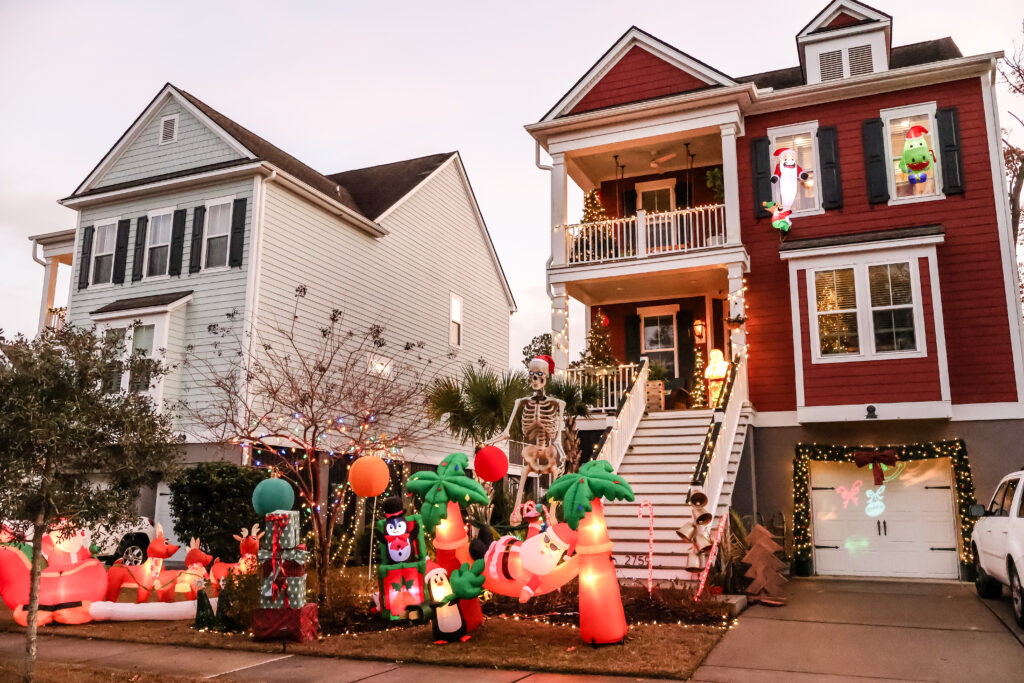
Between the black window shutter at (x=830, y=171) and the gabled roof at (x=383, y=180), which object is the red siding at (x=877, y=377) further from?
the gabled roof at (x=383, y=180)

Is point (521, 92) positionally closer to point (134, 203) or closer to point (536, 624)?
point (134, 203)

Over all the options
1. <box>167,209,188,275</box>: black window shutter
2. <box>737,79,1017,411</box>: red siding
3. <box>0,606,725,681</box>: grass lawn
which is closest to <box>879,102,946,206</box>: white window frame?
<box>737,79,1017,411</box>: red siding

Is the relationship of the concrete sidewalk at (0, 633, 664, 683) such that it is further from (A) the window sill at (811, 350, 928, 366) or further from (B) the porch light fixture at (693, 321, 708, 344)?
(B) the porch light fixture at (693, 321, 708, 344)

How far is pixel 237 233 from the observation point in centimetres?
1723

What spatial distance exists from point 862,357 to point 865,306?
0.93m

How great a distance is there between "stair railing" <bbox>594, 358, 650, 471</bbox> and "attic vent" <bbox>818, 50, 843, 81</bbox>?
6.95 m

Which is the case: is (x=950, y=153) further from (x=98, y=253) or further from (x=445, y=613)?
(x=98, y=253)

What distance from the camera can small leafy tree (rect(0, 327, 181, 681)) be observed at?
6.40 metres

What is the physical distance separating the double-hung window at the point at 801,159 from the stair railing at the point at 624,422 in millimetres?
4379

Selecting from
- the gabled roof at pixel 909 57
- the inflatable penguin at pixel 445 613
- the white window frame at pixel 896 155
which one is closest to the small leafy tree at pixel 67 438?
the inflatable penguin at pixel 445 613

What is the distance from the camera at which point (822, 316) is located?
45.9ft

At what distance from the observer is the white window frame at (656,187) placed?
58.5 feet

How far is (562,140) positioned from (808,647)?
1191 cm

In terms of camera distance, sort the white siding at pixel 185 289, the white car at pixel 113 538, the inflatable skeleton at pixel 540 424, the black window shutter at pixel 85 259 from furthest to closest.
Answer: the black window shutter at pixel 85 259, the white siding at pixel 185 289, the inflatable skeleton at pixel 540 424, the white car at pixel 113 538
